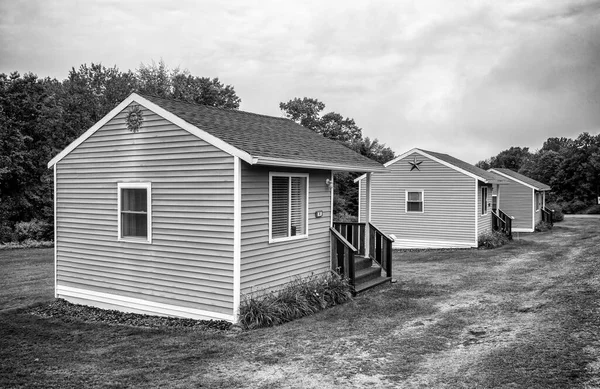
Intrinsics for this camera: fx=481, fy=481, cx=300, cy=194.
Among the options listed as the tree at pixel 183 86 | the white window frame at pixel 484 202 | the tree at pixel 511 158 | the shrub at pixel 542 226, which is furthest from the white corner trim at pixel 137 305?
the tree at pixel 511 158

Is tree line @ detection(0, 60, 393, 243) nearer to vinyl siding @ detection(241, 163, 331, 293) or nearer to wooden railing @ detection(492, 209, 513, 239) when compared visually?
wooden railing @ detection(492, 209, 513, 239)

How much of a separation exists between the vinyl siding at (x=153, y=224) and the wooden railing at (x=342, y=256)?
10.8 feet

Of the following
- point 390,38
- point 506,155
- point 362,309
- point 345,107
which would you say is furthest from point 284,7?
point 506,155

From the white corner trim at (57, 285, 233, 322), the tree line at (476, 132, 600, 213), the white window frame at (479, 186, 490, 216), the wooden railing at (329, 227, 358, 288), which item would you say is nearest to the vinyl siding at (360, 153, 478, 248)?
the white window frame at (479, 186, 490, 216)

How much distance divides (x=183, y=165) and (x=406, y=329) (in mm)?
4991

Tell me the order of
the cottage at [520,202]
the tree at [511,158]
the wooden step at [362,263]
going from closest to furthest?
the wooden step at [362,263], the cottage at [520,202], the tree at [511,158]

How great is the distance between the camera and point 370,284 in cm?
1155

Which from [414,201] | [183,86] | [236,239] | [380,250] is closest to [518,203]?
[414,201]

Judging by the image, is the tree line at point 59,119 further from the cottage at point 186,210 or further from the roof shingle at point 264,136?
the cottage at point 186,210

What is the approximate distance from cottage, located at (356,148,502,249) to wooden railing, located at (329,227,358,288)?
30.6 ft

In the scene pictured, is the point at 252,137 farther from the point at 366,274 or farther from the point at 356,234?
the point at 366,274

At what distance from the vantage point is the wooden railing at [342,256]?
10766 millimetres

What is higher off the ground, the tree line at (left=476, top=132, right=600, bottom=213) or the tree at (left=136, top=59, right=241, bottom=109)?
the tree at (left=136, top=59, right=241, bottom=109)

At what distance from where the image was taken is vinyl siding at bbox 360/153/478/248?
2042 cm
